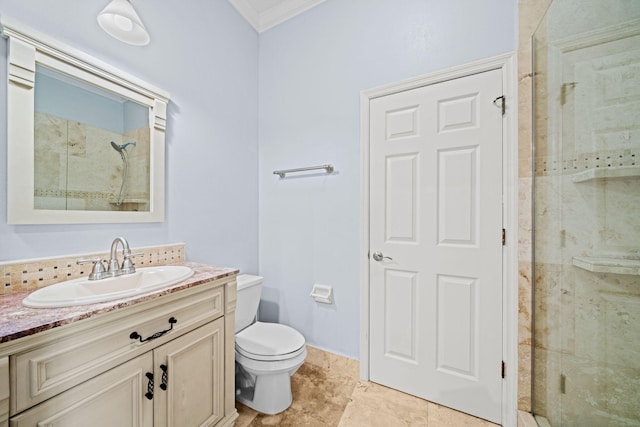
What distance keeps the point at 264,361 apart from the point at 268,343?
13 centimetres

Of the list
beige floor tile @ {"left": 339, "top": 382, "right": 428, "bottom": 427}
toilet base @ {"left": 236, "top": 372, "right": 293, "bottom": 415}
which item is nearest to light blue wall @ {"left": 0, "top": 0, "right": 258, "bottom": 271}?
toilet base @ {"left": 236, "top": 372, "right": 293, "bottom": 415}

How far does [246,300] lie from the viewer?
1672mm

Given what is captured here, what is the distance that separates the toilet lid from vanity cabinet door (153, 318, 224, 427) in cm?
25

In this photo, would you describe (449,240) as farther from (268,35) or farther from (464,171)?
(268,35)

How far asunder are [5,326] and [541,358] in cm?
211

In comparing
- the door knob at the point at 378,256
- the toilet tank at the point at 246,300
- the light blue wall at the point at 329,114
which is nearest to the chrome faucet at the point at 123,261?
the toilet tank at the point at 246,300

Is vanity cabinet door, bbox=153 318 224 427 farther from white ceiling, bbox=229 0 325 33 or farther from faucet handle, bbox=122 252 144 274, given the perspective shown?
white ceiling, bbox=229 0 325 33

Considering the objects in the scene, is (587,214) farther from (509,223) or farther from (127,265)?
(127,265)

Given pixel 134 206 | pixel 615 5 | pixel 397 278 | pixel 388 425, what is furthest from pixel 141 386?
pixel 615 5

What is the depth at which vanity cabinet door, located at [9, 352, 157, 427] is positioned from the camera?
691mm

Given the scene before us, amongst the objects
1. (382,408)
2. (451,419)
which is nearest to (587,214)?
(451,419)

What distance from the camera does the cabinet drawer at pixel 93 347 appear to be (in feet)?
2.16

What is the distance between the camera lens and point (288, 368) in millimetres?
1384

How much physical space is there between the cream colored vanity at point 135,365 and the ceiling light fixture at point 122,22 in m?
1.16
